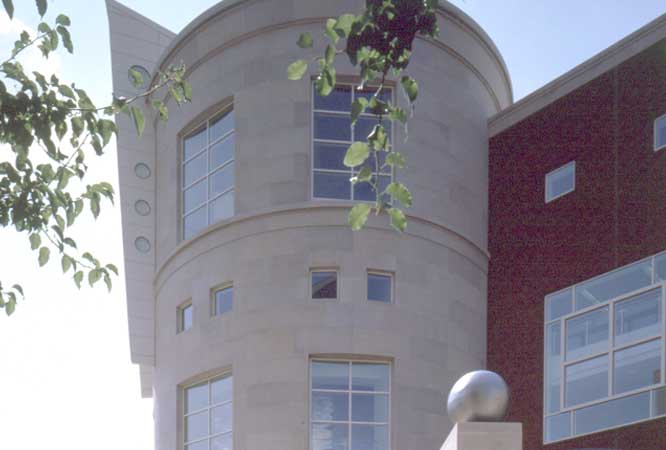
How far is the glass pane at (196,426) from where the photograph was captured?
2381 cm

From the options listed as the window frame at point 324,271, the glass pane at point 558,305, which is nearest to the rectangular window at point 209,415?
the window frame at point 324,271

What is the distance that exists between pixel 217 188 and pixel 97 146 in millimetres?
17004

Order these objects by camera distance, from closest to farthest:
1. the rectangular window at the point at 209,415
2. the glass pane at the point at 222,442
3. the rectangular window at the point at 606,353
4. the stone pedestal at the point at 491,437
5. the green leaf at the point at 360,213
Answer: the green leaf at the point at 360,213 → the stone pedestal at the point at 491,437 → the rectangular window at the point at 606,353 → the glass pane at the point at 222,442 → the rectangular window at the point at 209,415

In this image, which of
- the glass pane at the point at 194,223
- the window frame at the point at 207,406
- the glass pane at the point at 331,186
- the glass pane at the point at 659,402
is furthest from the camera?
the glass pane at the point at 194,223

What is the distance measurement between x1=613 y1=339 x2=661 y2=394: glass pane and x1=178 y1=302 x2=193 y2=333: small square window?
9688 millimetres

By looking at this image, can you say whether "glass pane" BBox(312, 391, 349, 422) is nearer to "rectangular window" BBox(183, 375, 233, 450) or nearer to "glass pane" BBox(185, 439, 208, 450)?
"rectangular window" BBox(183, 375, 233, 450)

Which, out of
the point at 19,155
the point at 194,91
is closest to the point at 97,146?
the point at 19,155

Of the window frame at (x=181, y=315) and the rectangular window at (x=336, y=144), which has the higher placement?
the rectangular window at (x=336, y=144)

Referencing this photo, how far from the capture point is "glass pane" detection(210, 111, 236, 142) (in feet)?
81.9

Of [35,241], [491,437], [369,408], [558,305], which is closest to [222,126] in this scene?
[369,408]

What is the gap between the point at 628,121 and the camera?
849 inches

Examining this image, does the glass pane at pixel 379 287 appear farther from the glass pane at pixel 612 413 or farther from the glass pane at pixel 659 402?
the glass pane at pixel 659 402

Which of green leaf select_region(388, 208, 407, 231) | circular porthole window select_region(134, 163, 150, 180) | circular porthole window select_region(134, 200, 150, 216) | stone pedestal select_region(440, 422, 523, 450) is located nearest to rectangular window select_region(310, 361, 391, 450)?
circular porthole window select_region(134, 200, 150, 216)

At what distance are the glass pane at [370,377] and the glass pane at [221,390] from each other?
277 centimetres
